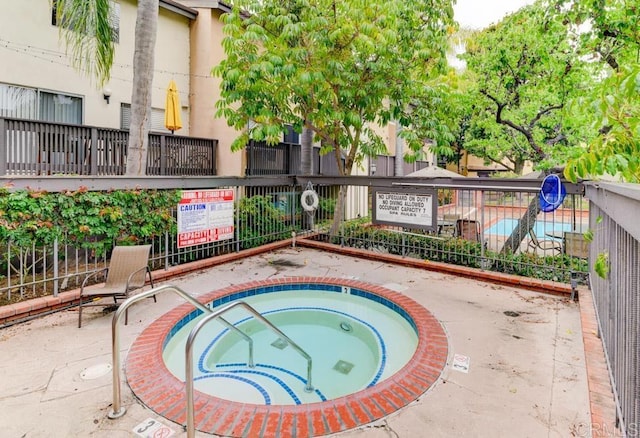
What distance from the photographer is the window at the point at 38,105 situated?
28.1 feet

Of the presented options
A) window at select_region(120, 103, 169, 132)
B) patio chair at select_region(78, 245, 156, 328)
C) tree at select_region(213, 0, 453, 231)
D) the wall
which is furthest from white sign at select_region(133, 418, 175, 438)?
window at select_region(120, 103, 169, 132)

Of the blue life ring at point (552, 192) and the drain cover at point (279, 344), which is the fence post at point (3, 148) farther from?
the blue life ring at point (552, 192)

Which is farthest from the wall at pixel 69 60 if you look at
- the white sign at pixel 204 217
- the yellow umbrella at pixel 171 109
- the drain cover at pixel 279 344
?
the drain cover at pixel 279 344

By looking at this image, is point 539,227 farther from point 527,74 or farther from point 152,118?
point 152,118

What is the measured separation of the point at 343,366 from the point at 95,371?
299cm

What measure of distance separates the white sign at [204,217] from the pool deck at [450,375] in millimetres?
1660

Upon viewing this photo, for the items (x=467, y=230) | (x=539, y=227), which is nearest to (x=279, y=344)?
(x=467, y=230)

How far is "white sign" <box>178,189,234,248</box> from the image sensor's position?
24.9 feet

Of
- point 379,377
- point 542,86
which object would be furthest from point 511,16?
point 379,377

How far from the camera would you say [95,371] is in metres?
3.83

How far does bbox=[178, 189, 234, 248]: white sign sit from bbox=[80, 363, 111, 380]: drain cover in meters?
3.79

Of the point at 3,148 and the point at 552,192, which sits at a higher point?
the point at 3,148

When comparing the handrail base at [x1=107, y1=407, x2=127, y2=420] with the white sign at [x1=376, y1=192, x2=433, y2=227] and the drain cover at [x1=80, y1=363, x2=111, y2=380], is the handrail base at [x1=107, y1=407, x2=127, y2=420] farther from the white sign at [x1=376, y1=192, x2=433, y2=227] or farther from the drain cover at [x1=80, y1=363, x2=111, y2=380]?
the white sign at [x1=376, y1=192, x2=433, y2=227]

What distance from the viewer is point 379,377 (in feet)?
14.6
